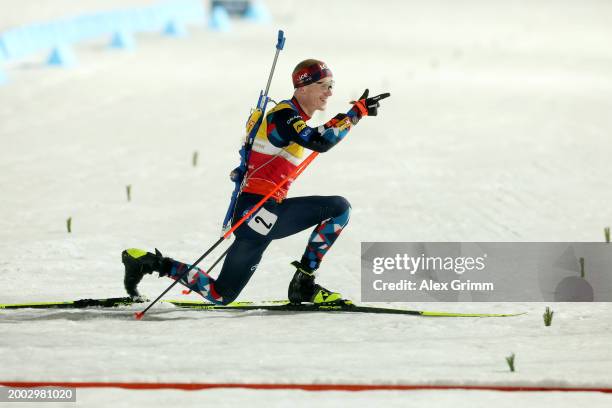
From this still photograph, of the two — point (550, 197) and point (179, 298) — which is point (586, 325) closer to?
point (179, 298)

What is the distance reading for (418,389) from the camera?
16.9 ft

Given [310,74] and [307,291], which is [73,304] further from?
[310,74]

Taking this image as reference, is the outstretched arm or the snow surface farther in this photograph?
the outstretched arm

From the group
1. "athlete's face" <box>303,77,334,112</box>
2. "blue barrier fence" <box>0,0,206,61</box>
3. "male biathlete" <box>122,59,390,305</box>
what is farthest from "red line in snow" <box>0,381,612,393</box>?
"blue barrier fence" <box>0,0,206,61</box>

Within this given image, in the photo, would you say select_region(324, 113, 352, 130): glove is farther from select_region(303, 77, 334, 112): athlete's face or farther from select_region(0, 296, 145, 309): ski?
select_region(0, 296, 145, 309): ski

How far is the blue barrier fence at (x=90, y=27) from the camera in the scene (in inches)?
797

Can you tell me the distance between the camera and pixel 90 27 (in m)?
23.8

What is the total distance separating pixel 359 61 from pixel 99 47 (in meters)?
5.54

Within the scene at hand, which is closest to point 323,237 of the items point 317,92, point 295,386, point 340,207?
point 340,207

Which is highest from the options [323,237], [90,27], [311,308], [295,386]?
[90,27]

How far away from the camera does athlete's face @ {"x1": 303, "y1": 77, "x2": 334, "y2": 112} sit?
647 centimetres

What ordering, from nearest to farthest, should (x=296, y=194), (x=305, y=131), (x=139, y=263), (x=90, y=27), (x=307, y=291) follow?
(x=305, y=131) < (x=139, y=263) < (x=307, y=291) < (x=296, y=194) < (x=90, y=27)

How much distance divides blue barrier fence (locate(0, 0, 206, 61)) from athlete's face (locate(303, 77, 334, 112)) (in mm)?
13105

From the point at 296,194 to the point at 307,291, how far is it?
391 cm
